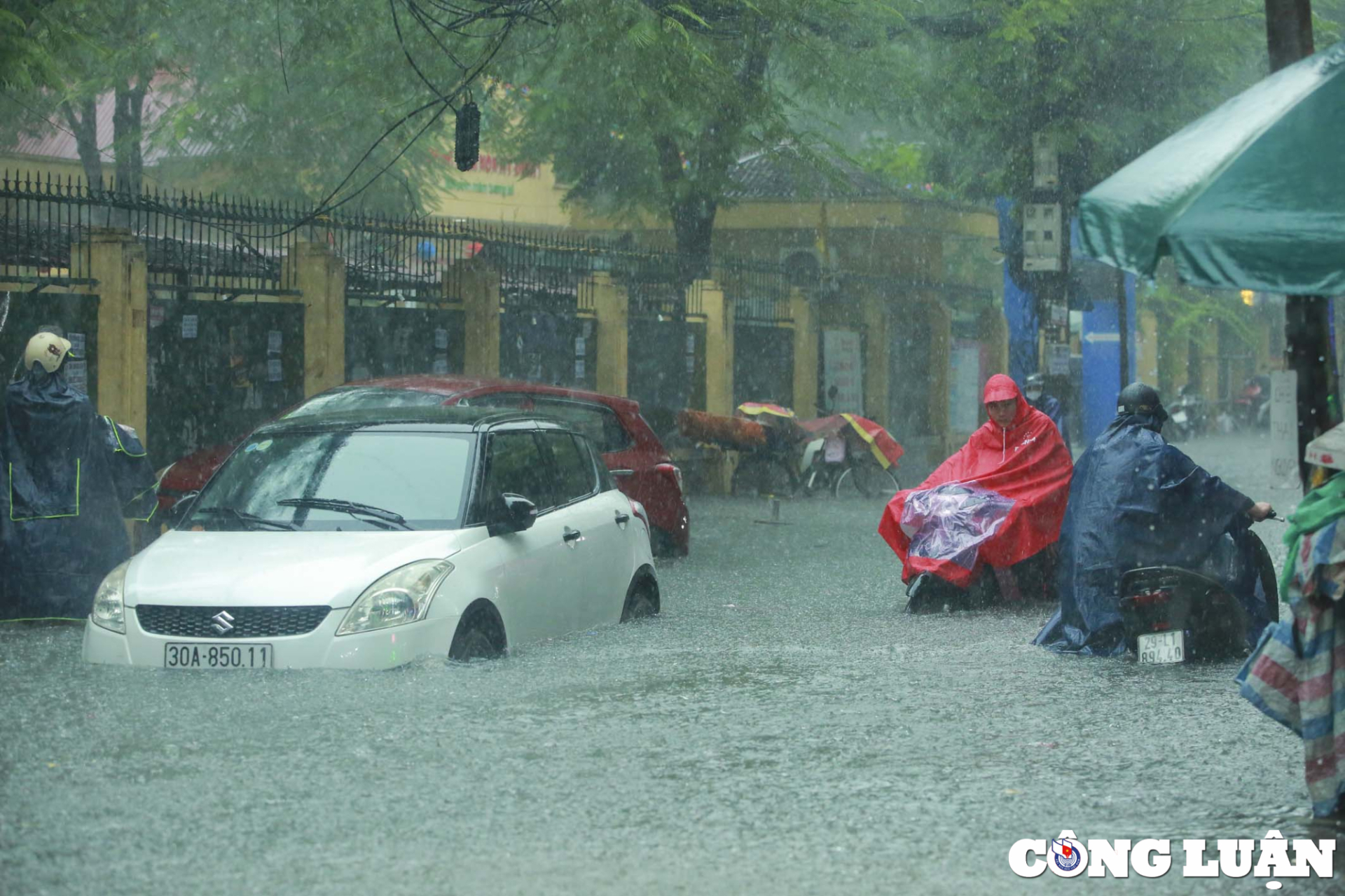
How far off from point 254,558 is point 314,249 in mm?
9945

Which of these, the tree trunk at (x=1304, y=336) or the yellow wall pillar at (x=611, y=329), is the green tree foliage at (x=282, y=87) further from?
the tree trunk at (x=1304, y=336)

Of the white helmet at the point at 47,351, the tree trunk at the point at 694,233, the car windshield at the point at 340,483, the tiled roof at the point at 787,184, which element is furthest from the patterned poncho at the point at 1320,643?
the tiled roof at the point at 787,184

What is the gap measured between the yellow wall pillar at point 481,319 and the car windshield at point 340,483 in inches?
419

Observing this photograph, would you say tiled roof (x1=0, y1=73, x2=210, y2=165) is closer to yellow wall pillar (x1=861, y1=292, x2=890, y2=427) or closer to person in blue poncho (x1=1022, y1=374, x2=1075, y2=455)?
yellow wall pillar (x1=861, y1=292, x2=890, y2=427)

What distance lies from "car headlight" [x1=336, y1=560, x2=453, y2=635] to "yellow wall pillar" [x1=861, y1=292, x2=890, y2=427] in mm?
22399

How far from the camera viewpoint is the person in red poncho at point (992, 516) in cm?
1123

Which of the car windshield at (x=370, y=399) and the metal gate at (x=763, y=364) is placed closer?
the car windshield at (x=370, y=399)

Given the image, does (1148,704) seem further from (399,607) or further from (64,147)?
(64,147)

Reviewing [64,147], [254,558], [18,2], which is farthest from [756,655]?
[64,147]

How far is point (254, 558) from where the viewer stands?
7805mm

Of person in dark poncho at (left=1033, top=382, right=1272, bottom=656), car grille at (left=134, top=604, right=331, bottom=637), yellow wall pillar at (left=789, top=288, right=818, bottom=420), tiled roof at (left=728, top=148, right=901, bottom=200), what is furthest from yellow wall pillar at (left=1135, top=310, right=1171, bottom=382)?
car grille at (left=134, top=604, right=331, bottom=637)

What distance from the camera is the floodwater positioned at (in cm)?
486

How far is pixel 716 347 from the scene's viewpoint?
80.5 feet

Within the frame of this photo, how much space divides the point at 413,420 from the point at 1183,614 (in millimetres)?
4096
